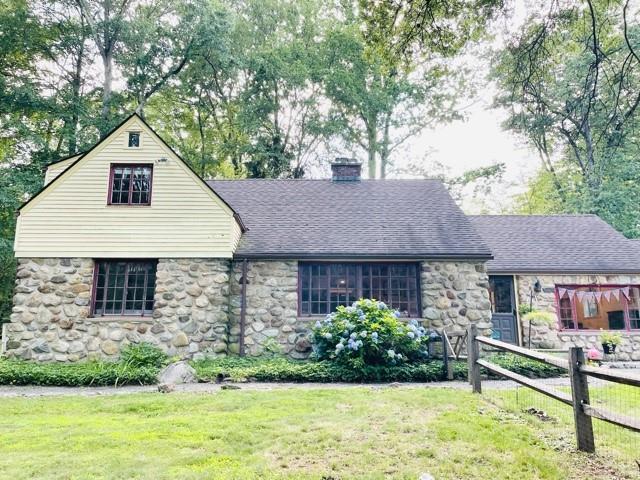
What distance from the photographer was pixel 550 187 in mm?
23609

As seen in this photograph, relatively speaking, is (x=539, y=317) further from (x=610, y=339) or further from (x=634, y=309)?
(x=634, y=309)

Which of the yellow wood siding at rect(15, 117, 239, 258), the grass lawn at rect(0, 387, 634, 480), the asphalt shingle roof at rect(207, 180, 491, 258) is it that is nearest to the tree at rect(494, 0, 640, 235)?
the grass lawn at rect(0, 387, 634, 480)

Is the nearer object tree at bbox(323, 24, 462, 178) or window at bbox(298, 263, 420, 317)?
window at bbox(298, 263, 420, 317)

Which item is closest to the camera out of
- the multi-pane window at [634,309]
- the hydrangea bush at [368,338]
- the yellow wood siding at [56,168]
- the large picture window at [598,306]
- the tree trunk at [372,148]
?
the hydrangea bush at [368,338]

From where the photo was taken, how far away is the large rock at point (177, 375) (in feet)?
24.8

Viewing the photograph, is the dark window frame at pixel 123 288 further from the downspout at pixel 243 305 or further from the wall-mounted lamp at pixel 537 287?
the wall-mounted lamp at pixel 537 287

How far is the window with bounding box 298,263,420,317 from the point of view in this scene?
1024 centimetres

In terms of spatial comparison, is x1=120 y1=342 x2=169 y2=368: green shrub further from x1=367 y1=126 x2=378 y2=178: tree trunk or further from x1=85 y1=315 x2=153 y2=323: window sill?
x1=367 y1=126 x2=378 y2=178: tree trunk

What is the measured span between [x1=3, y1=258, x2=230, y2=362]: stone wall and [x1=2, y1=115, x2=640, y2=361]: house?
2cm

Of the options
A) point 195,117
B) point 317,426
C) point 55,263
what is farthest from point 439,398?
point 195,117

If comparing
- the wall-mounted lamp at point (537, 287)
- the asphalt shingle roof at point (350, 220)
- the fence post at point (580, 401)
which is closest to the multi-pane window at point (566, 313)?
the wall-mounted lamp at point (537, 287)

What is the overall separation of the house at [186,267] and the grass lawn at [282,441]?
12.0 feet

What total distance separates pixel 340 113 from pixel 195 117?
8229 millimetres

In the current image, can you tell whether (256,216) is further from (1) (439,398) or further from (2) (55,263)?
(1) (439,398)
